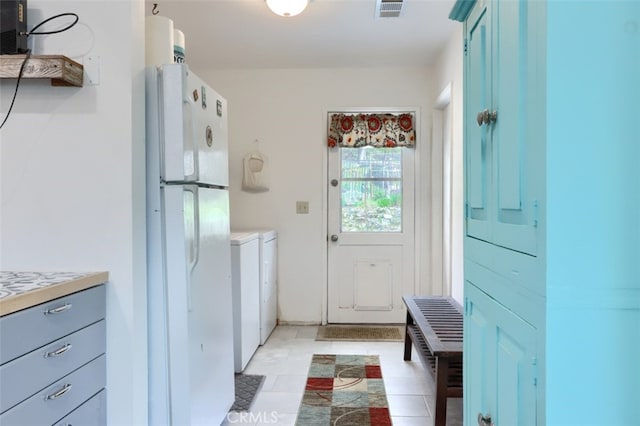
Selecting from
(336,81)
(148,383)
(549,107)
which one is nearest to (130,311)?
(148,383)

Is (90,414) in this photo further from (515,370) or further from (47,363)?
(515,370)

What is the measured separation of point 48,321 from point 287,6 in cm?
206

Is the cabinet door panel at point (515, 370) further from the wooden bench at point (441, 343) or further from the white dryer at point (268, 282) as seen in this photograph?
the white dryer at point (268, 282)

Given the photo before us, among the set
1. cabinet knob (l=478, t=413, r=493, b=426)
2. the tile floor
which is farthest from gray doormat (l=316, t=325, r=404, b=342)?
cabinet knob (l=478, t=413, r=493, b=426)

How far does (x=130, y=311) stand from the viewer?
1.55m

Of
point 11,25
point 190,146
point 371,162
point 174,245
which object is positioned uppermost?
point 11,25

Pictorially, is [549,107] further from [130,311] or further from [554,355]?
[130,311]

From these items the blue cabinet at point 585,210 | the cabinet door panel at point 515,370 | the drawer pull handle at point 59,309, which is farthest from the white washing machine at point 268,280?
the blue cabinet at point 585,210

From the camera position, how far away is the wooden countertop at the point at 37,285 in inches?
44.3

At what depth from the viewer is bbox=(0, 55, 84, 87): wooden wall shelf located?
1.41 meters

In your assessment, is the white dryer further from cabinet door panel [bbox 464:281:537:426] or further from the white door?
cabinet door panel [bbox 464:281:537:426]

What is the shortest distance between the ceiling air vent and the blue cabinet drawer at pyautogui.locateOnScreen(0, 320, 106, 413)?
91.9 inches

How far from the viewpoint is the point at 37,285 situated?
4.21ft

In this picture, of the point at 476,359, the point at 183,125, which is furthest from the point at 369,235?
the point at 476,359
